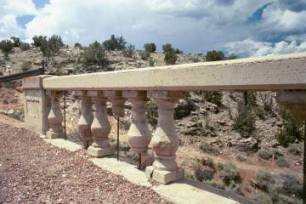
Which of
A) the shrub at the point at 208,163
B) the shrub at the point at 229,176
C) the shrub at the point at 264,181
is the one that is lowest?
the shrub at the point at 208,163

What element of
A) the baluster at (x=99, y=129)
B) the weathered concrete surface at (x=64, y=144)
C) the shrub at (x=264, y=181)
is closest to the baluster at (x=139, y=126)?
the baluster at (x=99, y=129)

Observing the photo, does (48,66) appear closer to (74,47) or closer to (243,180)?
(74,47)

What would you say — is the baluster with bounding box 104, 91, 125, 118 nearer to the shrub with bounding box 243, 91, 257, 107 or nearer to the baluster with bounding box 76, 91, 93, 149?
the baluster with bounding box 76, 91, 93, 149

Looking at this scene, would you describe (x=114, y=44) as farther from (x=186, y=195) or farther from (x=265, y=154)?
(x=186, y=195)

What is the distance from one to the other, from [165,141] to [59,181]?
1.36 meters

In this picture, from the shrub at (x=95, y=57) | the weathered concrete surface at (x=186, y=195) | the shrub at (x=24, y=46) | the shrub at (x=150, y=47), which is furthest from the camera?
the shrub at (x=150, y=47)

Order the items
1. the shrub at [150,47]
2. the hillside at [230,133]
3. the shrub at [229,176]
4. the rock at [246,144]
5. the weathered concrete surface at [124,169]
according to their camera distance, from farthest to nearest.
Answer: the shrub at [150,47], the rock at [246,144], the hillside at [230,133], the shrub at [229,176], the weathered concrete surface at [124,169]

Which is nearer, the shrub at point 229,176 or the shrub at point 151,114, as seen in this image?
the shrub at point 229,176

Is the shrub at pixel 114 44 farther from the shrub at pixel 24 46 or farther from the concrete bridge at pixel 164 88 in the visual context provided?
the concrete bridge at pixel 164 88

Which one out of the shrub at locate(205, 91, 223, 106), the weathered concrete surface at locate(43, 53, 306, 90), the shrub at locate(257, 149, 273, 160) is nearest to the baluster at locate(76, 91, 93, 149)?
the weathered concrete surface at locate(43, 53, 306, 90)

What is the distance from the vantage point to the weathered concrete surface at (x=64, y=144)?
20.1ft

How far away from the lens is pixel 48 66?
28656 mm

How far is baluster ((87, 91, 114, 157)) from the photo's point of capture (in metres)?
5.43

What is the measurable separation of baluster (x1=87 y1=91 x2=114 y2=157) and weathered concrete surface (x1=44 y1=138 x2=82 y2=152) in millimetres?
633
